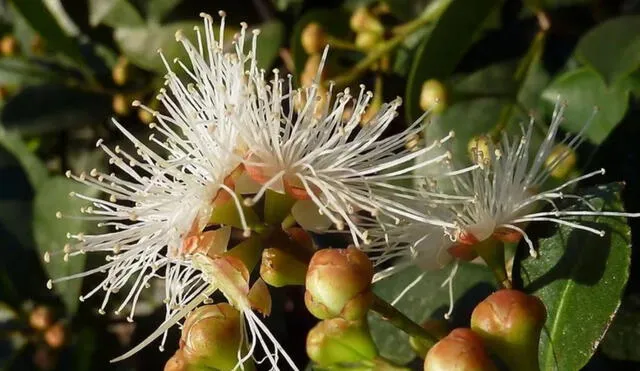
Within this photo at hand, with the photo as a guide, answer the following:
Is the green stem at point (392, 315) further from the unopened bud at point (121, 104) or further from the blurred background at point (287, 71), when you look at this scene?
the unopened bud at point (121, 104)

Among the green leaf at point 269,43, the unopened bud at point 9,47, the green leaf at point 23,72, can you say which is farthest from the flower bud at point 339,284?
the unopened bud at point 9,47

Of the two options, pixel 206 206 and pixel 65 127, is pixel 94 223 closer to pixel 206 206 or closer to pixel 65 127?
pixel 65 127

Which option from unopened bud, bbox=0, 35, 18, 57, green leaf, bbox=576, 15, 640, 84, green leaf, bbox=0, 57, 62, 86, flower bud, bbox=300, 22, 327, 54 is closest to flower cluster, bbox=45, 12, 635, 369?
green leaf, bbox=576, 15, 640, 84

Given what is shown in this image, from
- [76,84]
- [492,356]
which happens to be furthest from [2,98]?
[492,356]

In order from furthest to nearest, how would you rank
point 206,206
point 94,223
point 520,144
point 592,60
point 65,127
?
point 65,127, point 94,223, point 592,60, point 520,144, point 206,206

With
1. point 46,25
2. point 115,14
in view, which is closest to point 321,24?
point 115,14

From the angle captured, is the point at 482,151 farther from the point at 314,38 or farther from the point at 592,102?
the point at 314,38

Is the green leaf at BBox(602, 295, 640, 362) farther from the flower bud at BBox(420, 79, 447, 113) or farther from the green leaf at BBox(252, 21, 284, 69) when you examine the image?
the green leaf at BBox(252, 21, 284, 69)
